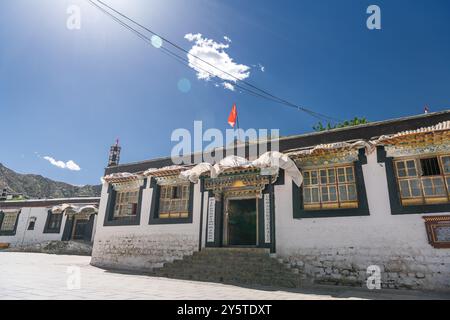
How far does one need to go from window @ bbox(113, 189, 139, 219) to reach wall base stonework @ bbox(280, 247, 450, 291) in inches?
311

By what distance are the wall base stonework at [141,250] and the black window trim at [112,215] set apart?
2.02ft

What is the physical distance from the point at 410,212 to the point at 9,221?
32.2 m

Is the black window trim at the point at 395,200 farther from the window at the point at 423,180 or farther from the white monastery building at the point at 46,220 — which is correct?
the white monastery building at the point at 46,220

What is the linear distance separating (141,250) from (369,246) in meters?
9.28

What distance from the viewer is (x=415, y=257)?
7.83 m

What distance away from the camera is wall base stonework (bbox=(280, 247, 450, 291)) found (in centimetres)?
754

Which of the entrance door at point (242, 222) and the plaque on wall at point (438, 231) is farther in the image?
the entrance door at point (242, 222)

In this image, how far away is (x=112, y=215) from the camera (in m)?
14.4

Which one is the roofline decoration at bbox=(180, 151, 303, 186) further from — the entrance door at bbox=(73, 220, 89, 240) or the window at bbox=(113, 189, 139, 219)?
the entrance door at bbox=(73, 220, 89, 240)

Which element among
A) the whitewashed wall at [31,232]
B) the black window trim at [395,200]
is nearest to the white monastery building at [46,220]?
the whitewashed wall at [31,232]

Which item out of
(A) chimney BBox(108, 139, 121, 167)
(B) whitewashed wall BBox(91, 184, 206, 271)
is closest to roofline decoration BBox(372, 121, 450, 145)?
(B) whitewashed wall BBox(91, 184, 206, 271)

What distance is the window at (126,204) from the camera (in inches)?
548
